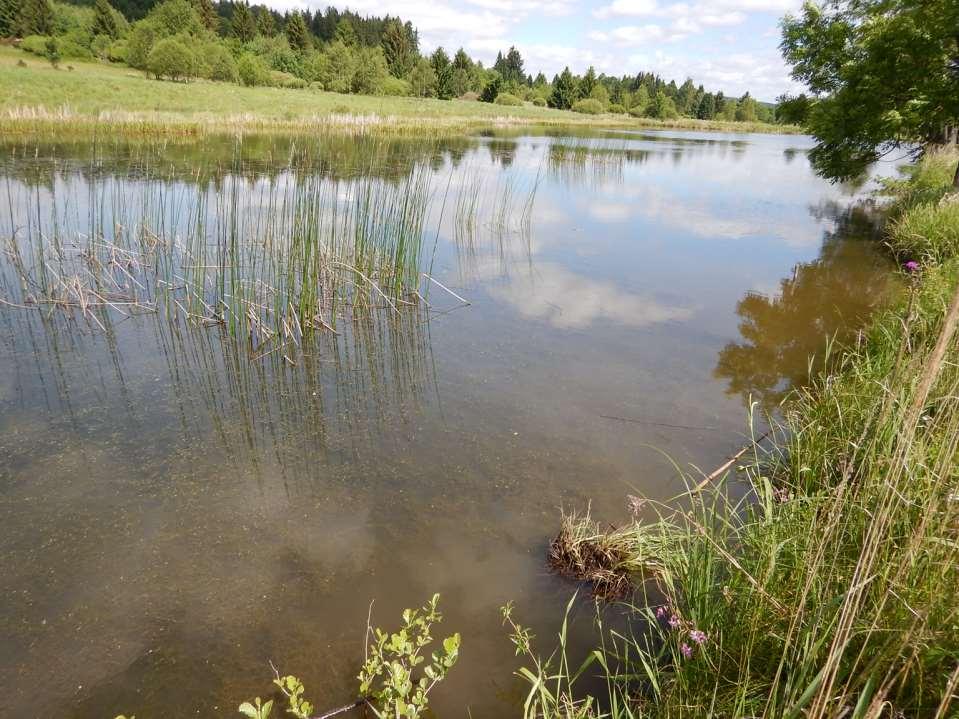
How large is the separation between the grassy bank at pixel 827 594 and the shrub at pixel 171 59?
33485 mm

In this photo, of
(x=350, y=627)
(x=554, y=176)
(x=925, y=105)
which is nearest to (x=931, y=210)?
(x=925, y=105)

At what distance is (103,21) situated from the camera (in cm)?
4088

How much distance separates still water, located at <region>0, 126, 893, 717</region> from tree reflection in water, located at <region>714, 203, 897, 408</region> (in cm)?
3

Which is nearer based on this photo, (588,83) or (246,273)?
(246,273)

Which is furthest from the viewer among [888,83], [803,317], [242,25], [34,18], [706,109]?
[706,109]

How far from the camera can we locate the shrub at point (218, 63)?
3100 centimetres

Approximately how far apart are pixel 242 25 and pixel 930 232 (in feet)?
183

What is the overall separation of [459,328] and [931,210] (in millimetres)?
6595

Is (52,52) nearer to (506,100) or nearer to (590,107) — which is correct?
(506,100)

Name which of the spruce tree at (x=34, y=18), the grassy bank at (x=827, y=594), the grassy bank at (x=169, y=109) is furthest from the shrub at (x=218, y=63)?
the grassy bank at (x=827, y=594)

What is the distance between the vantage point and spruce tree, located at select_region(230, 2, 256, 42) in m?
48.4

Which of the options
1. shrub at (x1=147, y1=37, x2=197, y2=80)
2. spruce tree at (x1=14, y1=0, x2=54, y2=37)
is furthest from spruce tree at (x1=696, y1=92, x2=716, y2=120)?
spruce tree at (x1=14, y1=0, x2=54, y2=37)

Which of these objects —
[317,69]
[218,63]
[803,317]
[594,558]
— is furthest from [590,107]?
[594,558]

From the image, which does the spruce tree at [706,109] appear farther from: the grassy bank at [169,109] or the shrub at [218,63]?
the shrub at [218,63]
